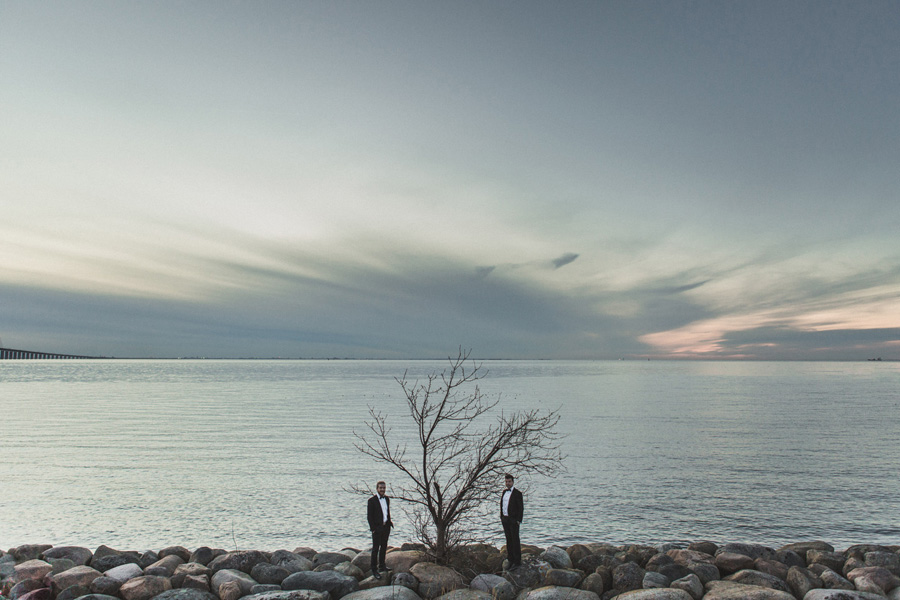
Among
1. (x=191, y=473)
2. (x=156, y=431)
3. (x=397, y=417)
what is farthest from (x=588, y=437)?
(x=156, y=431)

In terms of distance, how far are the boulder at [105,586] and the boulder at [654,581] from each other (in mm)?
11946

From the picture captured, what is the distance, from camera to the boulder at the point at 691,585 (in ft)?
39.7

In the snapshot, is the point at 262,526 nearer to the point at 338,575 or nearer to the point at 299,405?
the point at 338,575

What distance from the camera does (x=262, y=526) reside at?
20.2 metres

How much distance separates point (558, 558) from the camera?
14188mm

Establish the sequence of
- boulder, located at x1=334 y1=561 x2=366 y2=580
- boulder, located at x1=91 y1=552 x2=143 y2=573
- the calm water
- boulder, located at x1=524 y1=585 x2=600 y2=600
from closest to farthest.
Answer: boulder, located at x1=524 y1=585 x2=600 y2=600, boulder, located at x1=334 y1=561 x2=366 y2=580, boulder, located at x1=91 y1=552 x2=143 y2=573, the calm water

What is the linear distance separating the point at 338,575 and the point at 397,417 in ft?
133

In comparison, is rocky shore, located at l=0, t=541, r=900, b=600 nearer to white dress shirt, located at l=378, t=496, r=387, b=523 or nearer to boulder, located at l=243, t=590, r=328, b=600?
boulder, located at l=243, t=590, r=328, b=600

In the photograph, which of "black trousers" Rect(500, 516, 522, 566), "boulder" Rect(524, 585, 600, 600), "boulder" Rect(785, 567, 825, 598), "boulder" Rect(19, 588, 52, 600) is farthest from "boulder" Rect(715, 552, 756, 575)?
"boulder" Rect(19, 588, 52, 600)

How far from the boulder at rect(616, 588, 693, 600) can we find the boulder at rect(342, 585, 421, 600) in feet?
14.7

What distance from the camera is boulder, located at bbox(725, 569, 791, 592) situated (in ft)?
40.8

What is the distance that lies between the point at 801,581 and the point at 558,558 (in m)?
5.43

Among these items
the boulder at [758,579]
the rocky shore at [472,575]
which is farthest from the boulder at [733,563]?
the boulder at [758,579]

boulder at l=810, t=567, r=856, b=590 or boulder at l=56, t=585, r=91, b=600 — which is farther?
boulder at l=810, t=567, r=856, b=590
